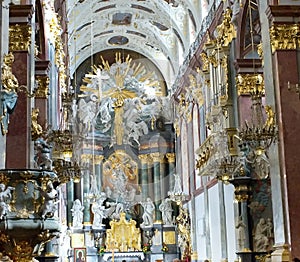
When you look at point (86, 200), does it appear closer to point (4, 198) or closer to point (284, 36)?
point (284, 36)

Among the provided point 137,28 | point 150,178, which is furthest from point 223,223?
point 137,28

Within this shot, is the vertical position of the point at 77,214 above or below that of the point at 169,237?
above

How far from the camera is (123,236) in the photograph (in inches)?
1225

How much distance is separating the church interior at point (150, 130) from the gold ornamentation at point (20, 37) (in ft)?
0.09

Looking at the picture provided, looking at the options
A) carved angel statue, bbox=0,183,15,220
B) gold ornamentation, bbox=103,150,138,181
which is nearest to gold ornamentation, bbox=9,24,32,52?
carved angel statue, bbox=0,183,15,220

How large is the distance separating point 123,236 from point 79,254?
8.53 feet

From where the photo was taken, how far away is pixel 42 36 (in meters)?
15.7

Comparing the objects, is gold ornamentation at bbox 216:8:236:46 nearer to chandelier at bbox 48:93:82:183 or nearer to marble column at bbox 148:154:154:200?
chandelier at bbox 48:93:82:183

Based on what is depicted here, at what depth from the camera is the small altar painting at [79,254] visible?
2945cm

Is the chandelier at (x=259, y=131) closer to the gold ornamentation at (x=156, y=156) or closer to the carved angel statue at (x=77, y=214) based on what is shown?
the gold ornamentation at (x=156, y=156)

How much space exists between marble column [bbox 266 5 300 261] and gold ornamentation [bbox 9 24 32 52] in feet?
16.2

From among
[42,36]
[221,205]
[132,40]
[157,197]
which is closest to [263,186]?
[221,205]

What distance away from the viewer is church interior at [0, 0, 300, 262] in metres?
11.5

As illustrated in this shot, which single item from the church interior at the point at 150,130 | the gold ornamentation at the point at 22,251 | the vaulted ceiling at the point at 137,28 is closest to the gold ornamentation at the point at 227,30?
the church interior at the point at 150,130
